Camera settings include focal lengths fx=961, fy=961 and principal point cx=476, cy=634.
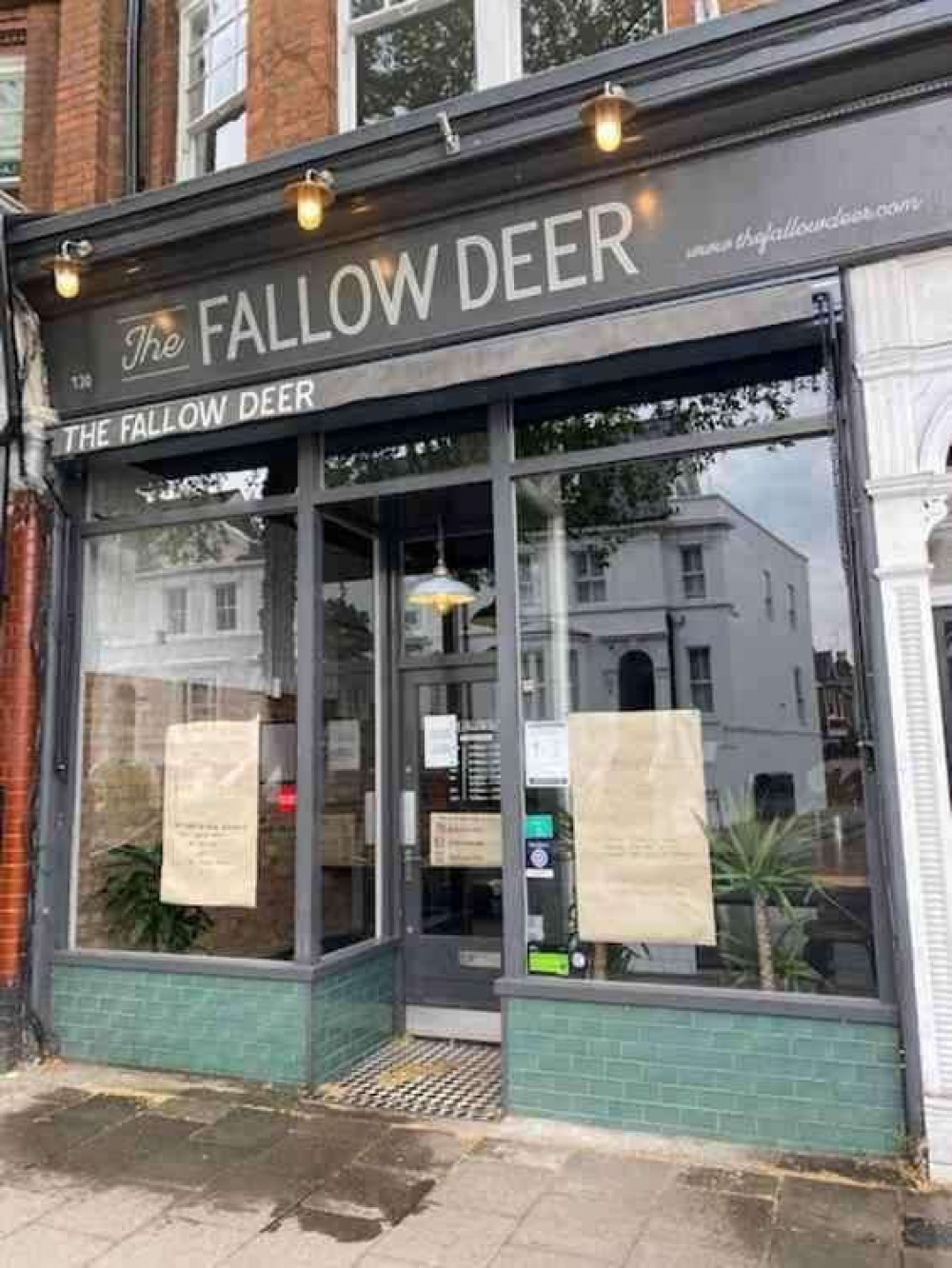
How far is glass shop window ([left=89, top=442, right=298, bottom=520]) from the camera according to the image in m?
5.64

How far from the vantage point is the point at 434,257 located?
485 cm

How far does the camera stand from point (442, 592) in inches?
237

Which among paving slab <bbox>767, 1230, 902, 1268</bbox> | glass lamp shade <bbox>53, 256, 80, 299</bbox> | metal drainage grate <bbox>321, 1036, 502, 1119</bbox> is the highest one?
glass lamp shade <bbox>53, 256, 80, 299</bbox>

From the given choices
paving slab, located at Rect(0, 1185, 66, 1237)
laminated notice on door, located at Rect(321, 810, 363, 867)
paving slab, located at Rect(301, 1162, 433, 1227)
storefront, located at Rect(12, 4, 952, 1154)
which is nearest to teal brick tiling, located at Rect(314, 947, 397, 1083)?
storefront, located at Rect(12, 4, 952, 1154)

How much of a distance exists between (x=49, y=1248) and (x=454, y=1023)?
2.82 m

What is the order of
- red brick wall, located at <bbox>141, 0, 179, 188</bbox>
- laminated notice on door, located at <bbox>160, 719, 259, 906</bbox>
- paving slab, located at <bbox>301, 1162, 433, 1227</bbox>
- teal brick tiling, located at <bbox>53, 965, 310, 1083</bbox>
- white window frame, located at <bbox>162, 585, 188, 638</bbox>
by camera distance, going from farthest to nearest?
red brick wall, located at <bbox>141, 0, 179, 188</bbox>, white window frame, located at <bbox>162, 585, 188, 638</bbox>, laminated notice on door, located at <bbox>160, 719, 259, 906</bbox>, teal brick tiling, located at <bbox>53, 965, 310, 1083</bbox>, paving slab, located at <bbox>301, 1162, 433, 1227</bbox>

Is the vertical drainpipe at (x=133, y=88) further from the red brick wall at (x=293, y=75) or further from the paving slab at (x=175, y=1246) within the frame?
the paving slab at (x=175, y=1246)

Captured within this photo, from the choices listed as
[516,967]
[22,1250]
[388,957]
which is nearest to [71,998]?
[388,957]

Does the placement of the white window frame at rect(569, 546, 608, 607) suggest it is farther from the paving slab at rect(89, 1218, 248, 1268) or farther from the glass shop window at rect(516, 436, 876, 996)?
the paving slab at rect(89, 1218, 248, 1268)

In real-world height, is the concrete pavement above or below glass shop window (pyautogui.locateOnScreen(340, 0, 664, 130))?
below

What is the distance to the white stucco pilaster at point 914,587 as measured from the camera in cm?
381

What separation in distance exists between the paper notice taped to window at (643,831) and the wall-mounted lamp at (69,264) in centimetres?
372

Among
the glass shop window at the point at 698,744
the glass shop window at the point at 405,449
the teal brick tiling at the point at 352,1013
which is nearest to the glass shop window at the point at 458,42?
the glass shop window at the point at 405,449

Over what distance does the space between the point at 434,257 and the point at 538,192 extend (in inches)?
23.8
